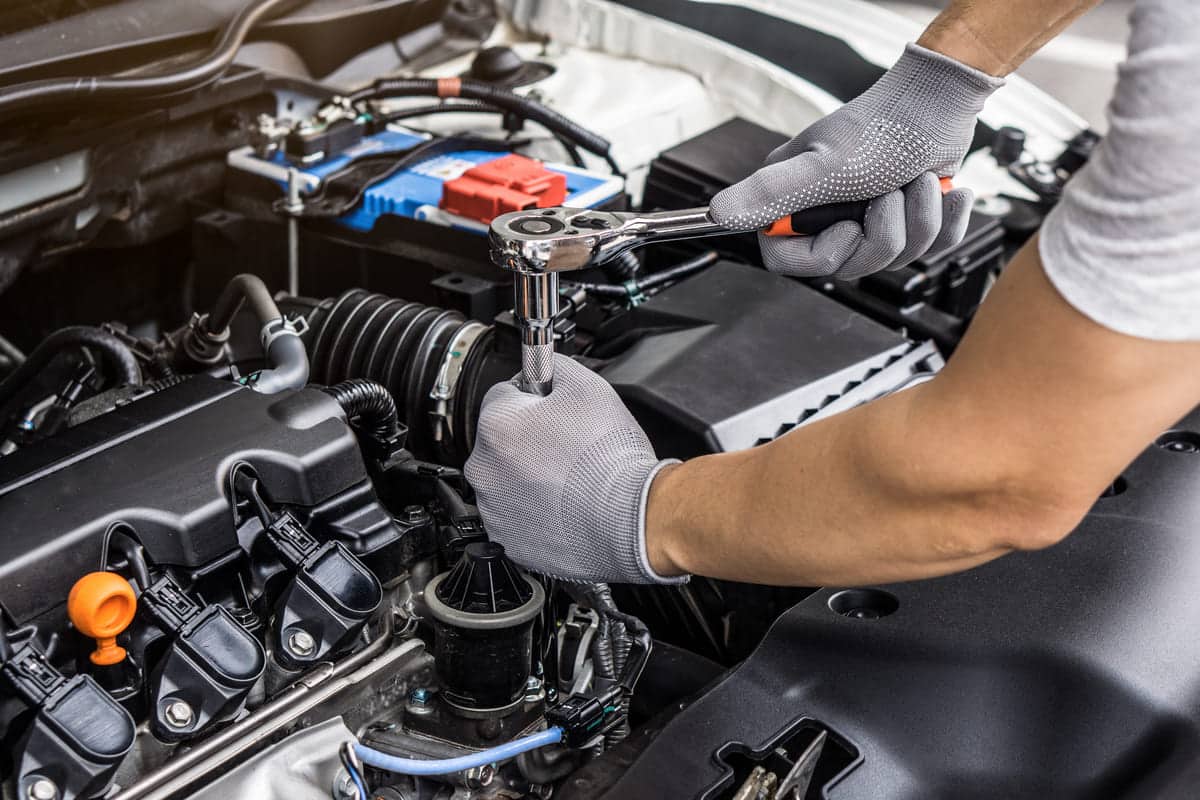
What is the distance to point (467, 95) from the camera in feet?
5.33

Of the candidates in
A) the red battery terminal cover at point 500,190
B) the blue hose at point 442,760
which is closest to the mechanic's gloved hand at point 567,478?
the blue hose at point 442,760

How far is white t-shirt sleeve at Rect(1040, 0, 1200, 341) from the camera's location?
0.60m

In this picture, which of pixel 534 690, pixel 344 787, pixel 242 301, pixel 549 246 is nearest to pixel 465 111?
pixel 242 301

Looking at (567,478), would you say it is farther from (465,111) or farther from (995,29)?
(465,111)

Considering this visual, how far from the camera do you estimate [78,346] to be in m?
1.22

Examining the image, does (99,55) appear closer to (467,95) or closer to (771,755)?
(467,95)

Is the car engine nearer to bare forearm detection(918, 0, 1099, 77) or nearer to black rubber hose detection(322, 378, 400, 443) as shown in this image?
black rubber hose detection(322, 378, 400, 443)

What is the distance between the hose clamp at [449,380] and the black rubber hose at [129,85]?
47 centimetres

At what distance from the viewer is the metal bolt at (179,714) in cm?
82

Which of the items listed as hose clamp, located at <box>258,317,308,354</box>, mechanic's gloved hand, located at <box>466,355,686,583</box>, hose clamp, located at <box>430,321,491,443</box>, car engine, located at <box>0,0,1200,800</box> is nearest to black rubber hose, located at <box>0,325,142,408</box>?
car engine, located at <box>0,0,1200,800</box>

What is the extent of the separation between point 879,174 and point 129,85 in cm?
79

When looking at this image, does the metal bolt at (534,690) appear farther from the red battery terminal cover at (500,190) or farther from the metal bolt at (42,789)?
the red battery terminal cover at (500,190)

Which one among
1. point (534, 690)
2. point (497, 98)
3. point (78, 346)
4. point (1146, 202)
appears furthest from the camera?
point (497, 98)

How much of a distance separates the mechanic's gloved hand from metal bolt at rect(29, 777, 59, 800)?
37 centimetres
